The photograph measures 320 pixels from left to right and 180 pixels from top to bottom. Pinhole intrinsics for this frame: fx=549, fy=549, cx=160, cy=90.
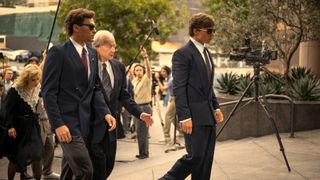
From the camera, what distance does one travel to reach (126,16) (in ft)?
72.6

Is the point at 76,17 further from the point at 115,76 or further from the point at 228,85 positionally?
the point at 228,85

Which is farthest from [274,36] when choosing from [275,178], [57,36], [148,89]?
[57,36]

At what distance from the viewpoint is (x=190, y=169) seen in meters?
5.33

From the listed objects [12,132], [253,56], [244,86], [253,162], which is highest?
[253,56]

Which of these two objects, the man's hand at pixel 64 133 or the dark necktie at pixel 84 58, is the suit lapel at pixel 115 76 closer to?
the dark necktie at pixel 84 58

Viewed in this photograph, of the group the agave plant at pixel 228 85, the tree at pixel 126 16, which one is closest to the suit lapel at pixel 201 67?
the agave plant at pixel 228 85

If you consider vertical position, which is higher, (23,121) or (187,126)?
(187,126)

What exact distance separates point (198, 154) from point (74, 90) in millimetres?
1376

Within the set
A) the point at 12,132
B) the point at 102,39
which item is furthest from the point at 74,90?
the point at 12,132

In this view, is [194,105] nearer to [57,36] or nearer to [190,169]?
[190,169]

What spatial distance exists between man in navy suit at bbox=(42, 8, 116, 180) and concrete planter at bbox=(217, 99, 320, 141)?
5493 mm

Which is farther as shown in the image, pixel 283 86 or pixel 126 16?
pixel 126 16

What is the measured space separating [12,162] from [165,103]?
16.4m

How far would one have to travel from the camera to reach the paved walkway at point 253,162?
687 centimetres
